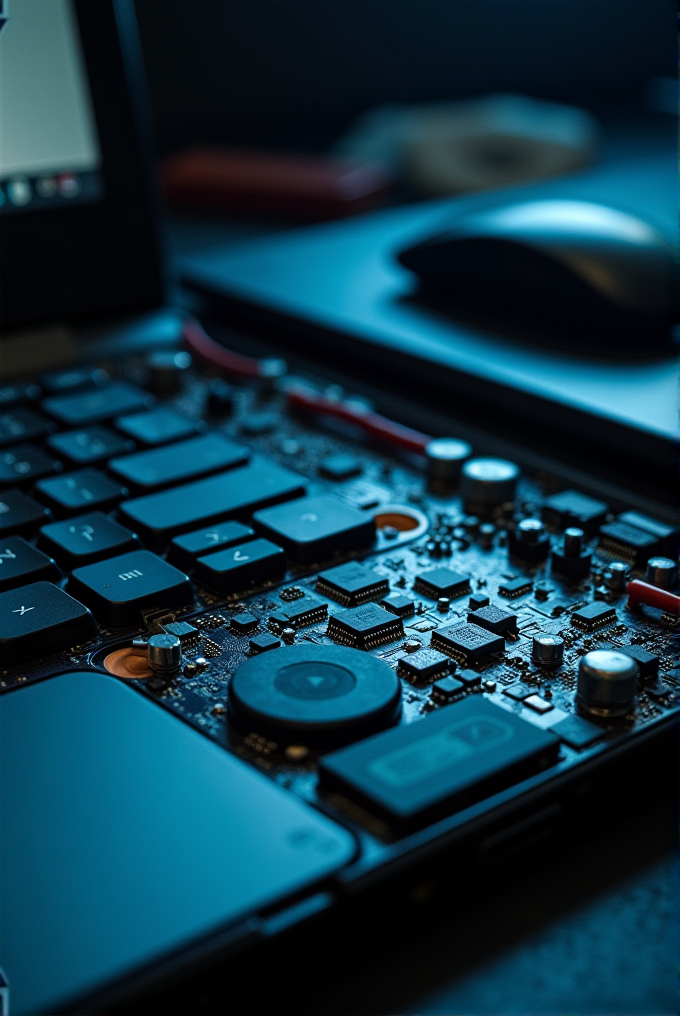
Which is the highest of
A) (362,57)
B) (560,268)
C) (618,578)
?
(362,57)

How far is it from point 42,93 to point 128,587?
662 mm

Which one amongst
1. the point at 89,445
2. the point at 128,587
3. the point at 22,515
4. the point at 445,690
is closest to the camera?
the point at 445,690

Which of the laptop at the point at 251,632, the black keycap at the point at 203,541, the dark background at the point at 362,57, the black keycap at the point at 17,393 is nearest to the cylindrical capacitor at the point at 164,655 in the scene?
the laptop at the point at 251,632

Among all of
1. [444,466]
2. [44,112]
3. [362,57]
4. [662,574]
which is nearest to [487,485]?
[444,466]

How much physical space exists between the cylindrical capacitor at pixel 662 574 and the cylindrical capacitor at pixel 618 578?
14 millimetres

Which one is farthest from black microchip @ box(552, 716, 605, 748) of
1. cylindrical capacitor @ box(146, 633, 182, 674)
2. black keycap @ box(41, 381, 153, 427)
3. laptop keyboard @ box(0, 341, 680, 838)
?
black keycap @ box(41, 381, 153, 427)

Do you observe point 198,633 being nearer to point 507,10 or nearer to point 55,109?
point 55,109

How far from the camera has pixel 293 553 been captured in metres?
0.78

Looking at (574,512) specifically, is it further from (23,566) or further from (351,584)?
(23,566)

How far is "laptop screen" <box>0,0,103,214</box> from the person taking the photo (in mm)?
1124

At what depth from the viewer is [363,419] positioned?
39.0 inches

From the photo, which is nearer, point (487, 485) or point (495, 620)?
point (495, 620)

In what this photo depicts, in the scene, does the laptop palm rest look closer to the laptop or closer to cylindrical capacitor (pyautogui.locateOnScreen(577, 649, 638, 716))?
the laptop

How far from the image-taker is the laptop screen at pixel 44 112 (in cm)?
112
